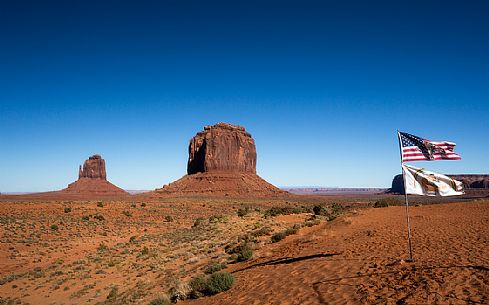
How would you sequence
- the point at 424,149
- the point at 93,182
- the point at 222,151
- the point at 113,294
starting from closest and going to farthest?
the point at 424,149 → the point at 113,294 → the point at 222,151 → the point at 93,182

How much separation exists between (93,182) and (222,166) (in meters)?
71.3

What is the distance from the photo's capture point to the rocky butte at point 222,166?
110000 mm

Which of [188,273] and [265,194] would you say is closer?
[188,273]

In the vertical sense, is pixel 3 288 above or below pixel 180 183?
below

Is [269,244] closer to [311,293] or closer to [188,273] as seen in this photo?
[188,273]

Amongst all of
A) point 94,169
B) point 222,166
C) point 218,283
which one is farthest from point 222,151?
point 218,283

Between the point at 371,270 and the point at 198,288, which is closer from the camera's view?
the point at 371,270

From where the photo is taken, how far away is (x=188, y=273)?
51.2 ft

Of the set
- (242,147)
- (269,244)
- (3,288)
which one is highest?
(242,147)

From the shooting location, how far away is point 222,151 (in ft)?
414

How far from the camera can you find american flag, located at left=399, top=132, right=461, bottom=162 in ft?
32.5

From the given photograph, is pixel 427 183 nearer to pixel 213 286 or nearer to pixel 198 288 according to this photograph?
pixel 213 286

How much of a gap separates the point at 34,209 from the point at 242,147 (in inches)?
3534

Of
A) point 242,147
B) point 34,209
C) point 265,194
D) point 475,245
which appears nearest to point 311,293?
point 475,245
